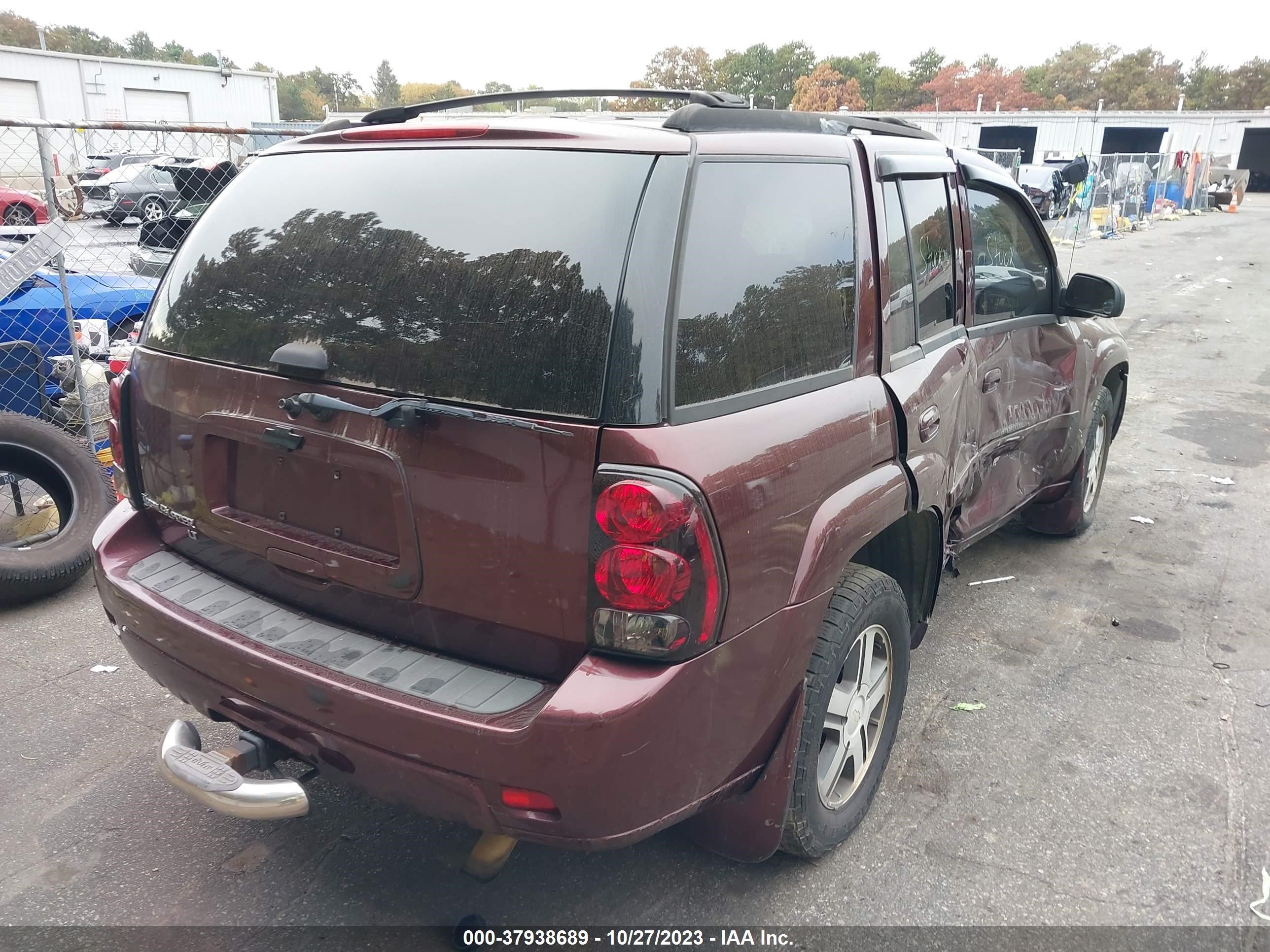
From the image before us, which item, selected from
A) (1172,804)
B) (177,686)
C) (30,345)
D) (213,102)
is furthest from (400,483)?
(213,102)

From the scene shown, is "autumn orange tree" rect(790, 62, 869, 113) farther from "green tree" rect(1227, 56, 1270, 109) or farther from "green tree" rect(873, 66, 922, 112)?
"green tree" rect(1227, 56, 1270, 109)

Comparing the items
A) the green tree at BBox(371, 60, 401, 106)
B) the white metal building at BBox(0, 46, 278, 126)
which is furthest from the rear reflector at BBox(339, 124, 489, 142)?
the green tree at BBox(371, 60, 401, 106)

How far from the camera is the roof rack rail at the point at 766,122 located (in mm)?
2295

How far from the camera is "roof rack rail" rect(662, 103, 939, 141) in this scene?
2.29 meters

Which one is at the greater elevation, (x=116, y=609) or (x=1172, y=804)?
(x=116, y=609)

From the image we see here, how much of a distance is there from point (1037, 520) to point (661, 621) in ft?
12.7

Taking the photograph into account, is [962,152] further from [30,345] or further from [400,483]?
[30,345]

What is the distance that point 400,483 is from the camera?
2.12 meters

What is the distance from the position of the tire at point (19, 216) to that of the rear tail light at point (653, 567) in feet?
29.6

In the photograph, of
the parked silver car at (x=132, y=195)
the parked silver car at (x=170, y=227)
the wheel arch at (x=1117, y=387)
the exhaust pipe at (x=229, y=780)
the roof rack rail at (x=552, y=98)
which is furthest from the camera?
the parked silver car at (x=132, y=195)

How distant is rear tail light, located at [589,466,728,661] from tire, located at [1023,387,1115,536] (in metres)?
3.57

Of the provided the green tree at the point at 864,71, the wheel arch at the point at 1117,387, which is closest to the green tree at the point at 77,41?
the green tree at the point at 864,71

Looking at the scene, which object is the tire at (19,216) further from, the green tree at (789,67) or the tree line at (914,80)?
the green tree at (789,67)

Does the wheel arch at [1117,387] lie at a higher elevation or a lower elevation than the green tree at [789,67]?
lower
